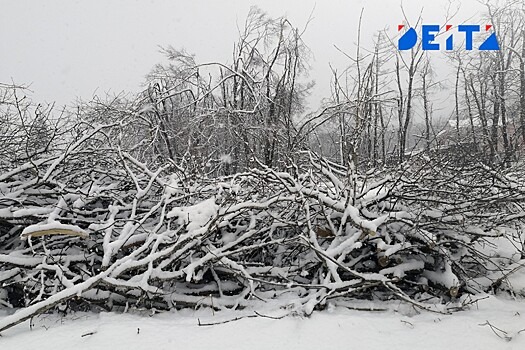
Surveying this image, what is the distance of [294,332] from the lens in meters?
2.65

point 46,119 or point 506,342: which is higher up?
point 46,119

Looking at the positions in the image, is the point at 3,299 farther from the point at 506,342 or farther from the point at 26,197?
the point at 506,342

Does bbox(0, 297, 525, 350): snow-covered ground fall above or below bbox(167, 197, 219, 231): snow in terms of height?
below

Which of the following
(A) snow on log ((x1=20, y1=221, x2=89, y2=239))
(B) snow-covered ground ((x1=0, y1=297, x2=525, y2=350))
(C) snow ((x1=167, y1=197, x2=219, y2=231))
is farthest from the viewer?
(C) snow ((x1=167, y1=197, x2=219, y2=231))

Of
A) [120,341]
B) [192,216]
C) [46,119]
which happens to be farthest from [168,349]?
[46,119]

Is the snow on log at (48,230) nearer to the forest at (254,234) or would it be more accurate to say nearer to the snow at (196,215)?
the forest at (254,234)

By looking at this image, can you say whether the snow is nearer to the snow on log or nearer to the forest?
the forest

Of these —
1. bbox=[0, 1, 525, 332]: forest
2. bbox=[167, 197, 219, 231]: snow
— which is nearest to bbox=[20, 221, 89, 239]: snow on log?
bbox=[0, 1, 525, 332]: forest

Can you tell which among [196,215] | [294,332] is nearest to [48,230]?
[196,215]

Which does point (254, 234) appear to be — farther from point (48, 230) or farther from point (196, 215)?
point (48, 230)

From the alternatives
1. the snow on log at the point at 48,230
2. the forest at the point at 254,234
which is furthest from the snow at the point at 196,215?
the snow on log at the point at 48,230

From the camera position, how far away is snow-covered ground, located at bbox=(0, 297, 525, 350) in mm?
2523

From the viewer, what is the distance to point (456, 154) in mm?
4734

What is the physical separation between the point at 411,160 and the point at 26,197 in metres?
4.32
